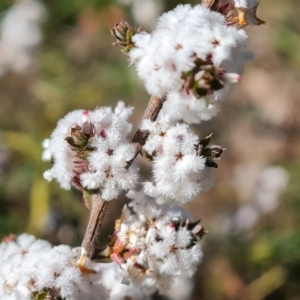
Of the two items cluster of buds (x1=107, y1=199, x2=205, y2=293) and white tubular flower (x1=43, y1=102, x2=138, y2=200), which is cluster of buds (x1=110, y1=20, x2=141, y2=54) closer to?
white tubular flower (x1=43, y1=102, x2=138, y2=200)

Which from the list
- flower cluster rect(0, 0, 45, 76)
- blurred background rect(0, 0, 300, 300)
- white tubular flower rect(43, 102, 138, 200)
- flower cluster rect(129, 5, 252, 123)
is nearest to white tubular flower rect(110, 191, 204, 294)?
white tubular flower rect(43, 102, 138, 200)

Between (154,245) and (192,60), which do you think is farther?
(154,245)

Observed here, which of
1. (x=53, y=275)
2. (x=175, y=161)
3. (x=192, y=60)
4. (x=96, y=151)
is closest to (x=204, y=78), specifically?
(x=192, y=60)

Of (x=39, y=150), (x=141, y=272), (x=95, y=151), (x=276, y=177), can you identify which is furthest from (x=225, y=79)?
(x=276, y=177)

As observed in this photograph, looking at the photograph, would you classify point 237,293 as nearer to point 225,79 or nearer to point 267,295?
point 267,295

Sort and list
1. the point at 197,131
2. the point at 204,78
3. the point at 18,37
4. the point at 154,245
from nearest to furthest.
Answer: the point at 204,78, the point at 154,245, the point at 197,131, the point at 18,37

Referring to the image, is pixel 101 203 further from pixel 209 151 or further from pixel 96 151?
pixel 209 151
